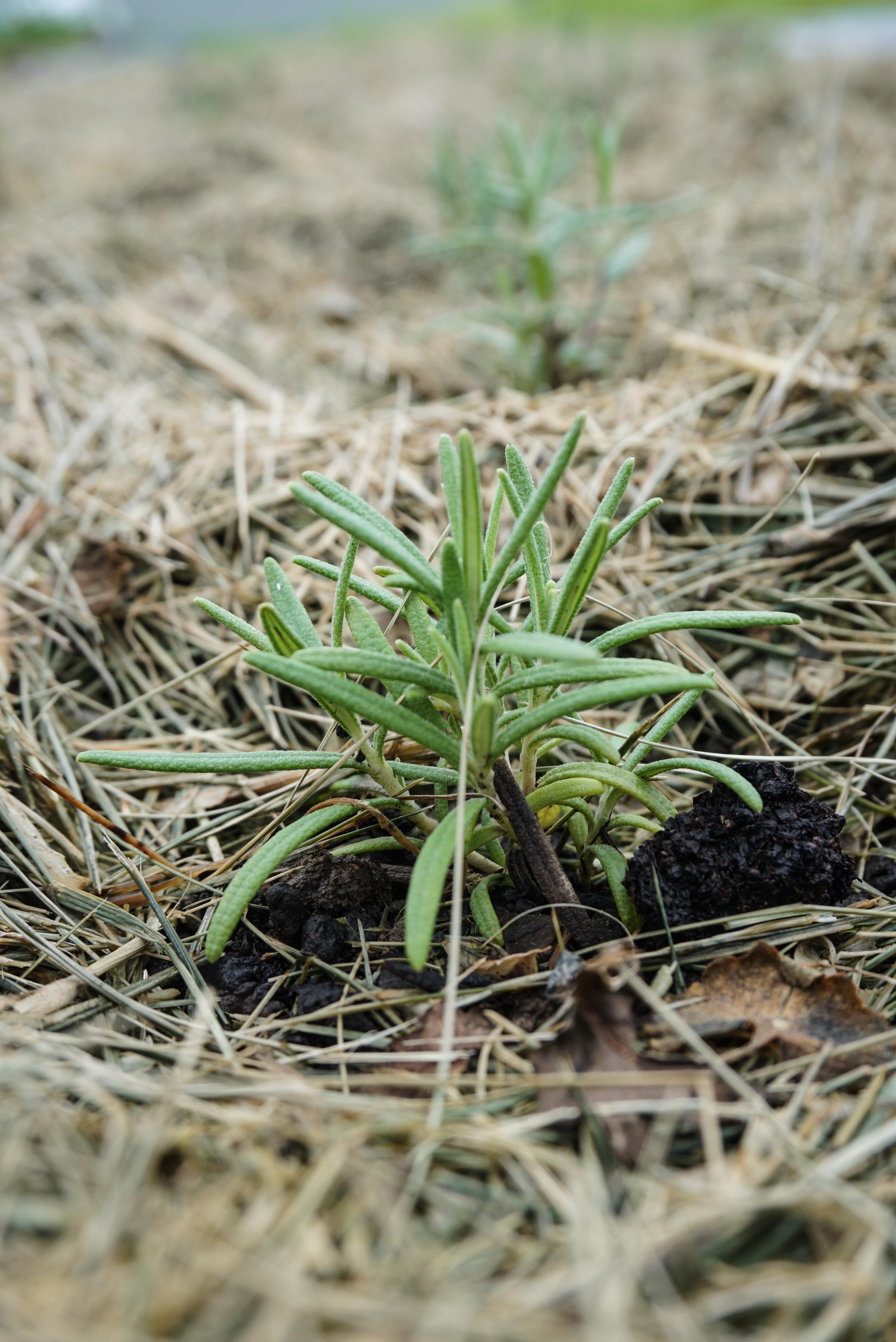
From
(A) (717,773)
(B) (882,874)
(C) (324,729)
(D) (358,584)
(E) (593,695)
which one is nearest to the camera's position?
(E) (593,695)

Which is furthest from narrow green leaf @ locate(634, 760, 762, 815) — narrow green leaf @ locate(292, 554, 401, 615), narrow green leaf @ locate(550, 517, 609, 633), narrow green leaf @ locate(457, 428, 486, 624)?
narrow green leaf @ locate(292, 554, 401, 615)

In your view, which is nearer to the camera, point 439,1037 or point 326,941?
point 439,1037

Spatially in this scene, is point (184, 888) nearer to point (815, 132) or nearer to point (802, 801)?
point (802, 801)

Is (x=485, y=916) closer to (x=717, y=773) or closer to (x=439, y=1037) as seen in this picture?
(x=439, y=1037)

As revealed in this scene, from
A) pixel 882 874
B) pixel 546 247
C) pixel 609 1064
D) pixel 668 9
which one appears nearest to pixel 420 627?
pixel 609 1064

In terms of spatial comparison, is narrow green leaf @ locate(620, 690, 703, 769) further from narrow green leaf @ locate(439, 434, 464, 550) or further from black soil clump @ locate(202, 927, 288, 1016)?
black soil clump @ locate(202, 927, 288, 1016)

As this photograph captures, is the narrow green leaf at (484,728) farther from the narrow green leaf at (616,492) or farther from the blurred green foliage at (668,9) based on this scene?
the blurred green foliage at (668,9)

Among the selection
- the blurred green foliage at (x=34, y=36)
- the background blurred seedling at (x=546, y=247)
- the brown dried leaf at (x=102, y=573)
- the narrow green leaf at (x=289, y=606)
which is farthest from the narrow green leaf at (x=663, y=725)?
the blurred green foliage at (x=34, y=36)
